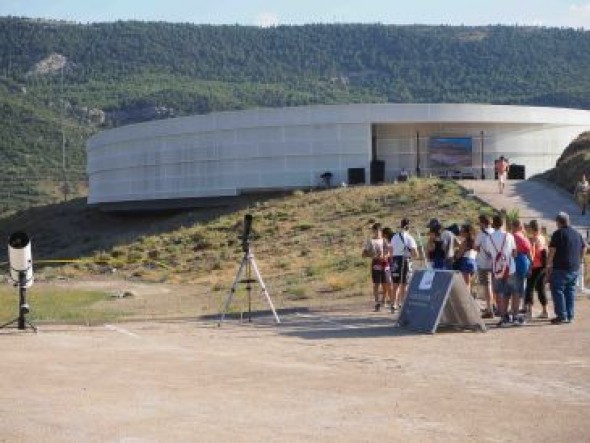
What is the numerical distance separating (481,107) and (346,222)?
582 inches

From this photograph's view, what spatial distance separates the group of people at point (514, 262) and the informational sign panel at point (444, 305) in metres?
0.99

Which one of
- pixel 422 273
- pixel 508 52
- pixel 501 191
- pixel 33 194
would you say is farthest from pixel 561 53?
pixel 422 273

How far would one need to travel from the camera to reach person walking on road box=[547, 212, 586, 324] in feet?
55.7

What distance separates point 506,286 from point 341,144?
131ft

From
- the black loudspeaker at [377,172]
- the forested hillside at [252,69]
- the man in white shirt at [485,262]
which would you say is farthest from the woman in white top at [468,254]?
the forested hillside at [252,69]

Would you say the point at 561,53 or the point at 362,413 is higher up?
the point at 561,53

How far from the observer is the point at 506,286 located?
17.3m

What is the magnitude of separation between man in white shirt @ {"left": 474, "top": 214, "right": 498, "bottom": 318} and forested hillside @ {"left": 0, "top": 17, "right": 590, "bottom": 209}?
11011cm

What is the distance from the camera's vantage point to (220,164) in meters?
58.9

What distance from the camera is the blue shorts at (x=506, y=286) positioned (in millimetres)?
17219

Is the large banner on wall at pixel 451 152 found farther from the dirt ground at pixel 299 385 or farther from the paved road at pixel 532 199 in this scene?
the dirt ground at pixel 299 385

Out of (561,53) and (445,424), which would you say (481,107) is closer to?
(445,424)

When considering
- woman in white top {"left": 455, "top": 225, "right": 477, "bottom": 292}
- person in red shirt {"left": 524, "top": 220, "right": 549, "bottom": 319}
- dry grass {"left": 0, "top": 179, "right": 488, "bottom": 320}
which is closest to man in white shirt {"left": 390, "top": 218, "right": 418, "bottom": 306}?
woman in white top {"left": 455, "top": 225, "right": 477, "bottom": 292}

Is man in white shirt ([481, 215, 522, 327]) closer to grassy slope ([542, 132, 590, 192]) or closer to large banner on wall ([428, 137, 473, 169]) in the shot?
grassy slope ([542, 132, 590, 192])
